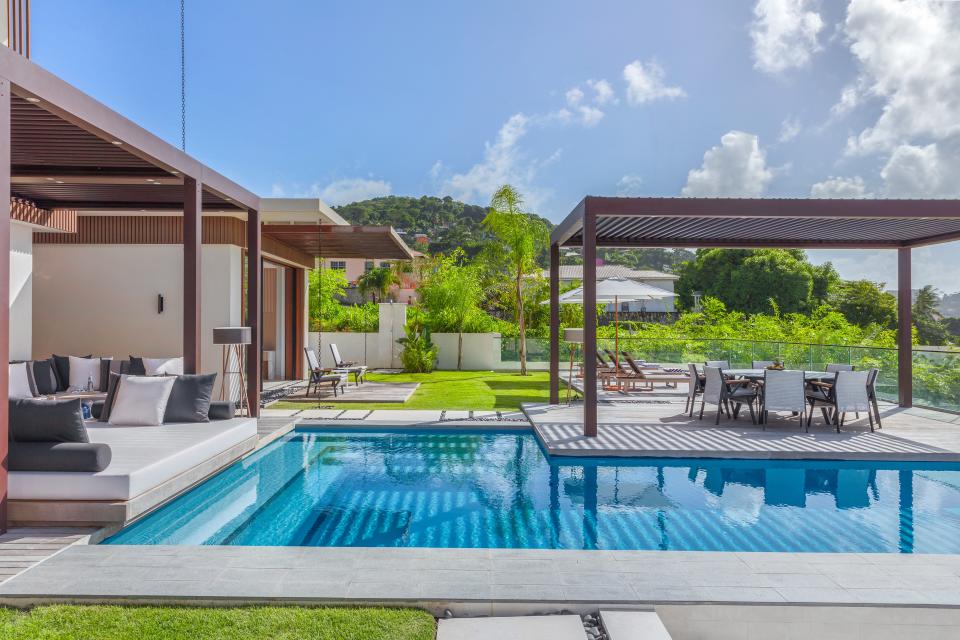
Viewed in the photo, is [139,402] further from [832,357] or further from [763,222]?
[832,357]

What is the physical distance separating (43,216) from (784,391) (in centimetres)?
1127

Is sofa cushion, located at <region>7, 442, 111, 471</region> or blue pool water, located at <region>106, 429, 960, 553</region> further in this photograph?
blue pool water, located at <region>106, 429, 960, 553</region>

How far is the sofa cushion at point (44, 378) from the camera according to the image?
915cm

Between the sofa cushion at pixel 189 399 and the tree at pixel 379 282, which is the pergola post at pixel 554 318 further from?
the tree at pixel 379 282

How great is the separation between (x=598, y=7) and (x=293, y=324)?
14.7m

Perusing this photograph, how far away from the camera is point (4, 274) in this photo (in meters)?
4.37

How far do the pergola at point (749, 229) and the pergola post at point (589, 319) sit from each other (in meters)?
0.01

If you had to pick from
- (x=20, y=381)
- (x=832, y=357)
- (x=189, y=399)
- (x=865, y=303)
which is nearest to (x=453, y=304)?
(x=832, y=357)

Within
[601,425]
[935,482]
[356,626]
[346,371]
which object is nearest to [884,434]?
[935,482]

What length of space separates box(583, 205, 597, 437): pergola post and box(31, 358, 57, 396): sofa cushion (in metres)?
7.71

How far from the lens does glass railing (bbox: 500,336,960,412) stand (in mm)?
10547

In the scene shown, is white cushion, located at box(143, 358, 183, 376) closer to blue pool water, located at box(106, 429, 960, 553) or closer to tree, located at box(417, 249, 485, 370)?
blue pool water, located at box(106, 429, 960, 553)

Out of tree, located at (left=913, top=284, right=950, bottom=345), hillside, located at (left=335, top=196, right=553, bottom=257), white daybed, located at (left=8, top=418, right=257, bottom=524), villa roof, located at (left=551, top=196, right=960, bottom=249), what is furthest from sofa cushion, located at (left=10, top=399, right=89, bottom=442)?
hillside, located at (left=335, top=196, right=553, bottom=257)

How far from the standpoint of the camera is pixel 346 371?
15180mm
